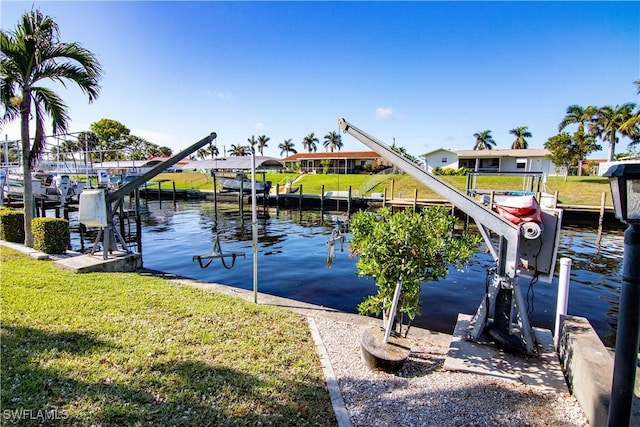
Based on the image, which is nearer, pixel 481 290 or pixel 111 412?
pixel 111 412

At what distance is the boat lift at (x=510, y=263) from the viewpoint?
4.02 m

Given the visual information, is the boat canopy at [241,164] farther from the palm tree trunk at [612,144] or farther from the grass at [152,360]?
the palm tree trunk at [612,144]

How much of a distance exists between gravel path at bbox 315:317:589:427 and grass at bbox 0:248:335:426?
0.34m

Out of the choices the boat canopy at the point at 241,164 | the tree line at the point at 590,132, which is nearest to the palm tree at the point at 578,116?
the tree line at the point at 590,132

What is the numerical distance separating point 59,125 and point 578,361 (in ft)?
39.2

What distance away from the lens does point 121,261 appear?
8.38m

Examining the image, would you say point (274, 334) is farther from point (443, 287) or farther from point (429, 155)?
point (429, 155)

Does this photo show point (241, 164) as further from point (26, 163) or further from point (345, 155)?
point (345, 155)

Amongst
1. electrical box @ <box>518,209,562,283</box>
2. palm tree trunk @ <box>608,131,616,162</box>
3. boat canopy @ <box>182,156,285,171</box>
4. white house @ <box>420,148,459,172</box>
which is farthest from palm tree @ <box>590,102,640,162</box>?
electrical box @ <box>518,209,562,283</box>

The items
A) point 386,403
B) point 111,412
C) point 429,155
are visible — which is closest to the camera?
point 111,412

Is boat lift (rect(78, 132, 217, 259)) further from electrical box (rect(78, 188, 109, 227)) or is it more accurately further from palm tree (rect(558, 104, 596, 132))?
palm tree (rect(558, 104, 596, 132))

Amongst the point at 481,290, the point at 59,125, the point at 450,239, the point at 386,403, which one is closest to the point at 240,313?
the point at 386,403

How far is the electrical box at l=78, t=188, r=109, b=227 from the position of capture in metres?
7.99

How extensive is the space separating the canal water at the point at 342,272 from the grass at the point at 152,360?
353 centimetres
